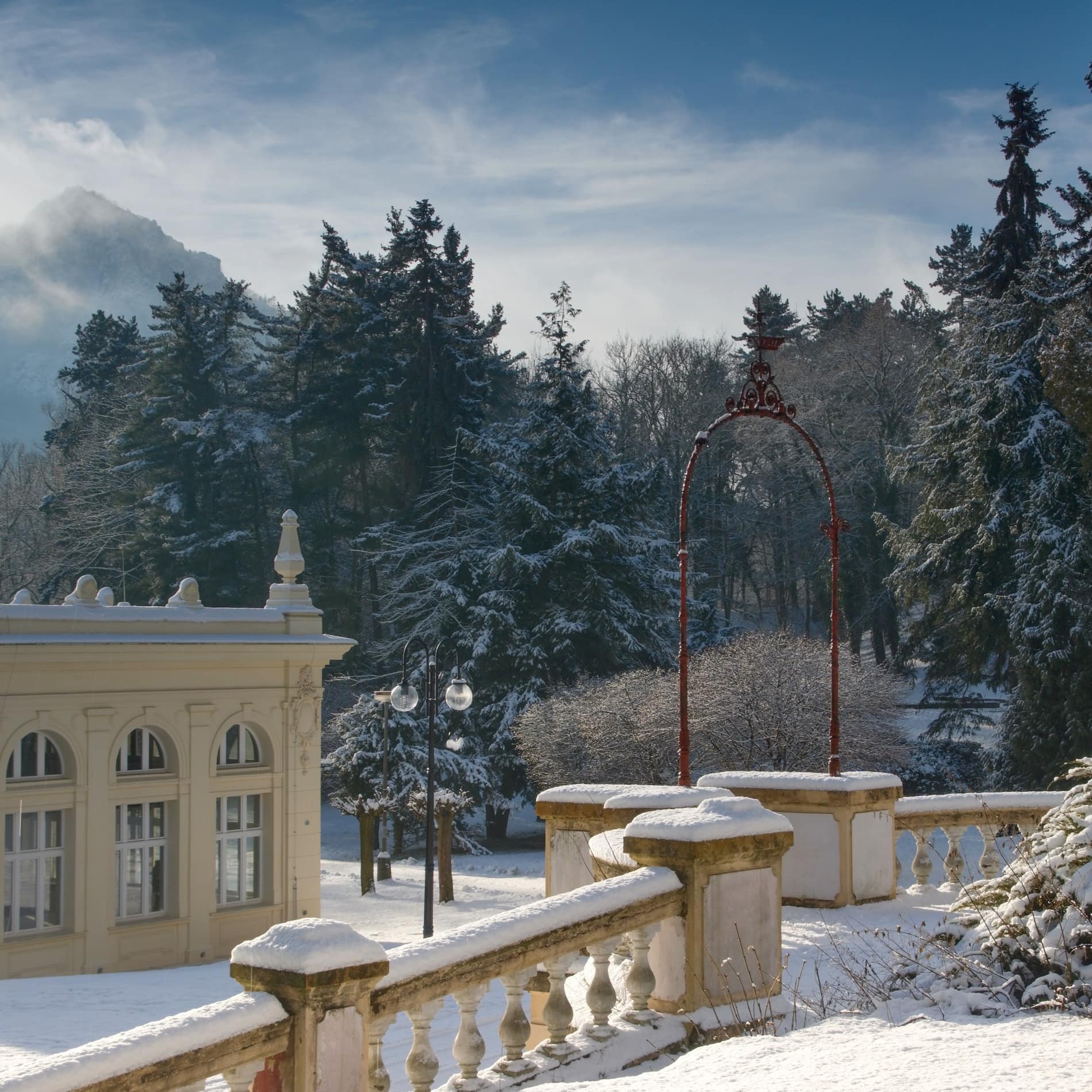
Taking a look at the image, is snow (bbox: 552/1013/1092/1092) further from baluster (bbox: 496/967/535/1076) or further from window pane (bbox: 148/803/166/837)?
window pane (bbox: 148/803/166/837)

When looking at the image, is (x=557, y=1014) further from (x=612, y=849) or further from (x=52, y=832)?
(x=52, y=832)

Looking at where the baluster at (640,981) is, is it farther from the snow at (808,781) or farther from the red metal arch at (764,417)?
the red metal arch at (764,417)

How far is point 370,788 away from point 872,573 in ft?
67.1

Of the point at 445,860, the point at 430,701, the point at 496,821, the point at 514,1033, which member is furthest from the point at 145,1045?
the point at 496,821

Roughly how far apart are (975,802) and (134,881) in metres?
20.5

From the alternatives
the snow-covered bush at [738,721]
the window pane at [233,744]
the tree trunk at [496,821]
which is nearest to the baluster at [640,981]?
the window pane at [233,744]

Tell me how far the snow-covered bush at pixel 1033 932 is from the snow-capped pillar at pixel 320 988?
7.90 ft

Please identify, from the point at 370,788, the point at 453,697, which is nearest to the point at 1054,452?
the point at 453,697

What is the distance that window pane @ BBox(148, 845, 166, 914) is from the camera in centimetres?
2706

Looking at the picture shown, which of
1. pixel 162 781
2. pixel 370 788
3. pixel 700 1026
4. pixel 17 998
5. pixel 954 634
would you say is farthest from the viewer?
pixel 370 788

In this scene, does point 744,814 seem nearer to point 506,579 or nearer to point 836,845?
point 836,845

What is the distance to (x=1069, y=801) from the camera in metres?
6.26

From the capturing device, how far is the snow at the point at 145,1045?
4.10 m

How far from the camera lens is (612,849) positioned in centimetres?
770
